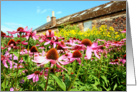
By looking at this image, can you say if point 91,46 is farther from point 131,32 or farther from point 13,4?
point 13,4

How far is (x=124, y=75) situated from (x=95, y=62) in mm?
314

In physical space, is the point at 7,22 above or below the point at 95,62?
above

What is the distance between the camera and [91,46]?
0.74 m

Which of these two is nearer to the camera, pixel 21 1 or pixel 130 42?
pixel 130 42

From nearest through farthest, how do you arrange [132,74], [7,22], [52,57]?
[52,57]
[132,74]
[7,22]

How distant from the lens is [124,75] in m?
1.38

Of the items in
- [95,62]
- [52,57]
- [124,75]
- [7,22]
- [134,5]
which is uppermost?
[134,5]

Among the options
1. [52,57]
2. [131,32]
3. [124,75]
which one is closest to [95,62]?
[124,75]

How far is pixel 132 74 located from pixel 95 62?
14.9 inches

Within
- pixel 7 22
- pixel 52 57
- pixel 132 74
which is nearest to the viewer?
pixel 52 57

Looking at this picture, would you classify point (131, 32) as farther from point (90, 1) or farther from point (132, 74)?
point (90, 1)

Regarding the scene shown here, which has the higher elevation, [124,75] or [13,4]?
[13,4]

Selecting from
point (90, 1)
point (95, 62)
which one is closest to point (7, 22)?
point (90, 1)

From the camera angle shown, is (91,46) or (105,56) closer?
(91,46)
